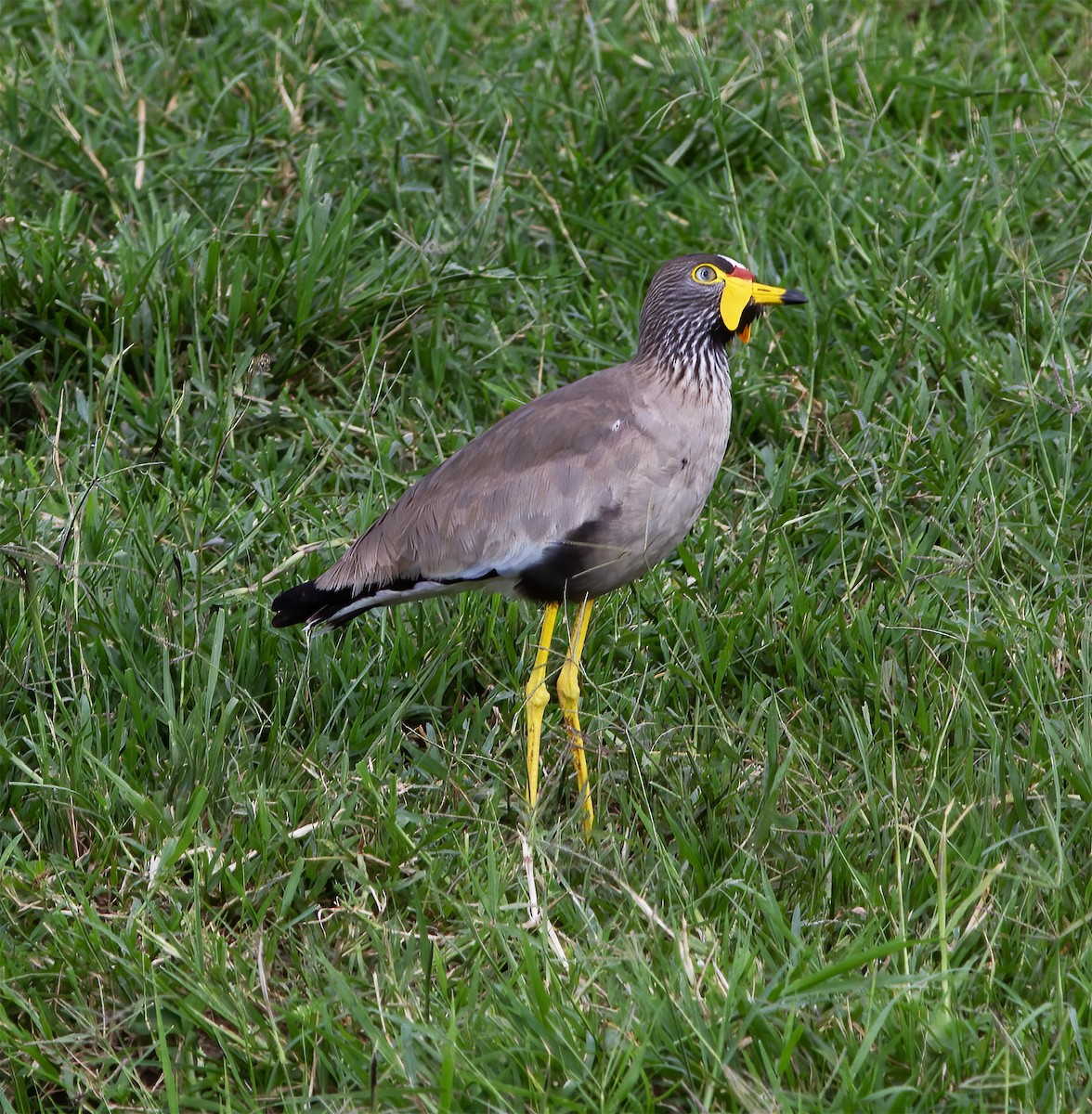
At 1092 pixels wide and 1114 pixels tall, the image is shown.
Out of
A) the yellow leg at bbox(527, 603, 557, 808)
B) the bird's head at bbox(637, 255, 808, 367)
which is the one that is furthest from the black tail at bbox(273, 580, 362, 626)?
the bird's head at bbox(637, 255, 808, 367)

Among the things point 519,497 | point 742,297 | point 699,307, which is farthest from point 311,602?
point 742,297

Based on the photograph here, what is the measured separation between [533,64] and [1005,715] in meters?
3.96

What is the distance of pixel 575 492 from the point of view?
4.07m

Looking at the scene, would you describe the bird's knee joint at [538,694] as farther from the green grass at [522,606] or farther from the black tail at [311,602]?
the black tail at [311,602]

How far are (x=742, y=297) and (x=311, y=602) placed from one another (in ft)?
4.77

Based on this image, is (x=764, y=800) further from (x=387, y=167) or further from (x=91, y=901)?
(x=387, y=167)

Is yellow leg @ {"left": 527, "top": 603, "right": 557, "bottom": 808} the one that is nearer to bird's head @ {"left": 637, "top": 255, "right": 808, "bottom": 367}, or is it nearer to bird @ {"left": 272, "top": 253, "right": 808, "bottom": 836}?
bird @ {"left": 272, "top": 253, "right": 808, "bottom": 836}

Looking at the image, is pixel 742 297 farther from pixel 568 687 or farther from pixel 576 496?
pixel 568 687

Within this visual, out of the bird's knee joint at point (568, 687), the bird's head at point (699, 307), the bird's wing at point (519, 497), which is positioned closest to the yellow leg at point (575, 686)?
the bird's knee joint at point (568, 687)

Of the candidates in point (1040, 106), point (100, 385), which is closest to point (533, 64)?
point (1040, 106)

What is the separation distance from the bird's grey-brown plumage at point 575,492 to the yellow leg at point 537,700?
0.38ft

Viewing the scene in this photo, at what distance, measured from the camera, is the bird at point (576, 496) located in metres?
4.04

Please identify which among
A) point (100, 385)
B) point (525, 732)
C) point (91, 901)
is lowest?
point (525, 732)

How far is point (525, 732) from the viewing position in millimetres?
4367
